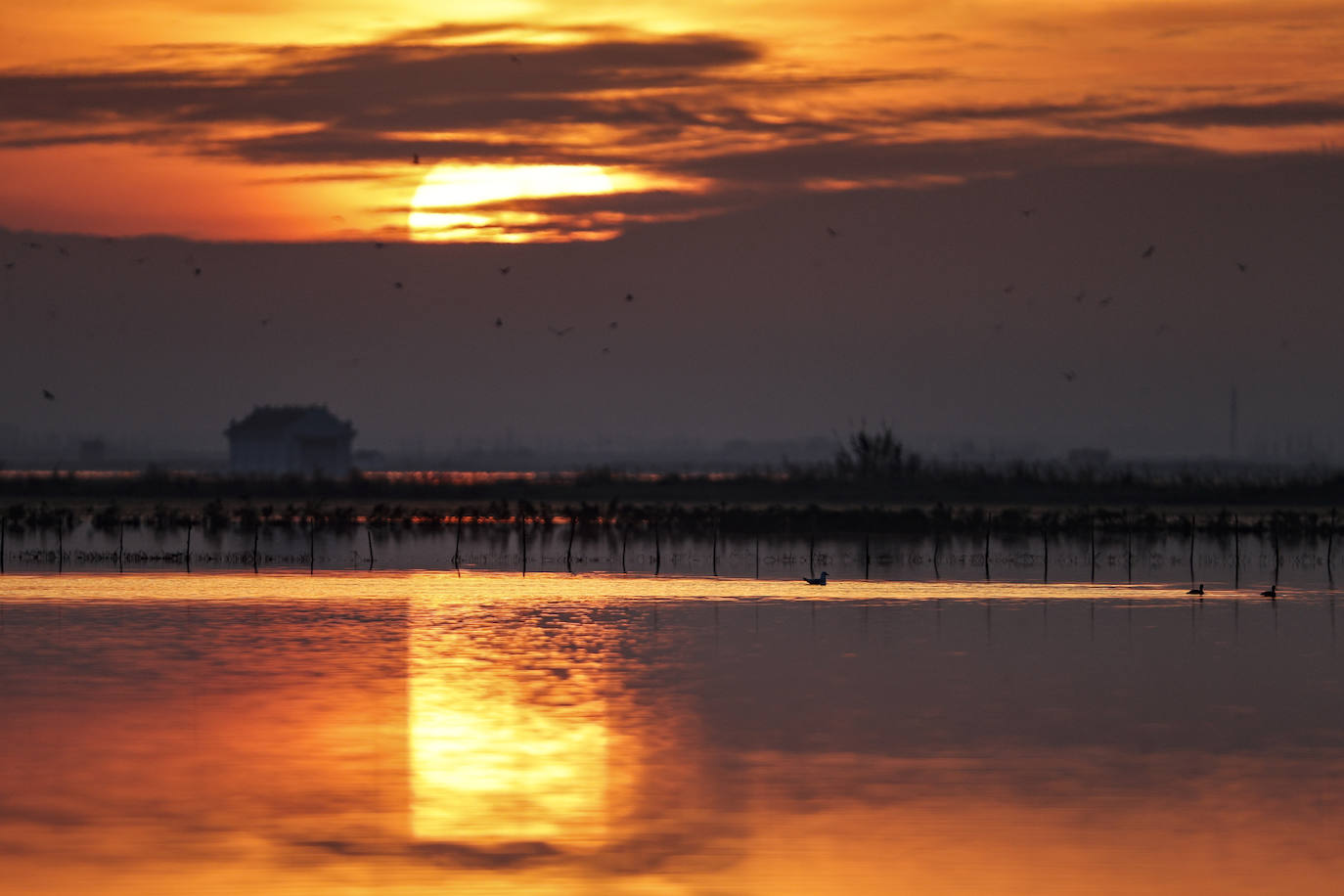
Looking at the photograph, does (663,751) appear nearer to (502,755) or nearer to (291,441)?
(502,755)

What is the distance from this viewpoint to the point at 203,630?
36.1 metres

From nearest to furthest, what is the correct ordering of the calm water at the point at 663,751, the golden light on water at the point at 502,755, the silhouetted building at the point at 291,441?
the calm water at the point at 663,751 < the golden light on water at the point at 502,755 < the silhouetted building at the point at 291,441

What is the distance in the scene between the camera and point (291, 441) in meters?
185

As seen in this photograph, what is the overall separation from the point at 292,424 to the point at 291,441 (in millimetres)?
2427

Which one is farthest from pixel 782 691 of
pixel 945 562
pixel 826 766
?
pixel 945 562

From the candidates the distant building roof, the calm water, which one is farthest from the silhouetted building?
the calm water

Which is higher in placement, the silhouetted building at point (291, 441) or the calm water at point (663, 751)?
the silhouetted building at point (291, 441)

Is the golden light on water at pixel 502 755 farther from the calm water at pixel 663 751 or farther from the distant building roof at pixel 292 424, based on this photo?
the distant building roof at pixel 292 424

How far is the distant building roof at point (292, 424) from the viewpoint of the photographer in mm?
186000

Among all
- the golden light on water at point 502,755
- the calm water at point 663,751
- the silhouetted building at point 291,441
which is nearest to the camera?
the calm water at point 663,751

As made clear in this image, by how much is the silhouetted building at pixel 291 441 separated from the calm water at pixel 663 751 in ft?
476

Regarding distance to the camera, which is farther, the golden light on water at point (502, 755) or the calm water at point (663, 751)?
the golden light on water at point (502, 755)

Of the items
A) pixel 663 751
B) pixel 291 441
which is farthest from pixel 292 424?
pixel 663 751

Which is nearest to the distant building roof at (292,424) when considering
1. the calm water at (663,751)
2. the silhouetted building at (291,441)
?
the silhouetted building at (291,441)
